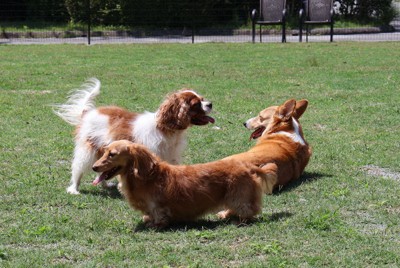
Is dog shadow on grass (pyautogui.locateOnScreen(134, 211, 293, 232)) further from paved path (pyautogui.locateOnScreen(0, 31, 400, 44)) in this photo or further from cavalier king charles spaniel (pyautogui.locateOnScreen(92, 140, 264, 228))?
paved path (pyautogui.locateOnScreen(0, 31, 400, 44))

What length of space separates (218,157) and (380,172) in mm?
1767

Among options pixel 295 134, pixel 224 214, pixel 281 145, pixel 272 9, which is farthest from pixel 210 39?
pixel 224 214

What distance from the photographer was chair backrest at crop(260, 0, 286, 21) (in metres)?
24.1

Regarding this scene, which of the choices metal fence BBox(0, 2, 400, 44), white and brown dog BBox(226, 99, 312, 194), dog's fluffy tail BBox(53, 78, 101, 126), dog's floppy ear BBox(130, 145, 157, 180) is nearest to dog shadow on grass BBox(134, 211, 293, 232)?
dog's floppy ear BBox(130, 145, 157, 180)

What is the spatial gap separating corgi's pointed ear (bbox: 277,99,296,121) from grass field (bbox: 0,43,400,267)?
0.61 metres

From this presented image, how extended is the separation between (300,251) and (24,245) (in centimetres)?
195

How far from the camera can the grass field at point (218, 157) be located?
4762 millimetres

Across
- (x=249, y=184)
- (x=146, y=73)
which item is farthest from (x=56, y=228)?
(x=146, y=73)

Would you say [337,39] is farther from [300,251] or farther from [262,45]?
[300,251]

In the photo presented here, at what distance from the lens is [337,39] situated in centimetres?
2452

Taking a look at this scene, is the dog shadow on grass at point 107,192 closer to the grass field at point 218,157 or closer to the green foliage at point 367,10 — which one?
the grass field at point 218,157

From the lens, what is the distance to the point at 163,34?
27203mm

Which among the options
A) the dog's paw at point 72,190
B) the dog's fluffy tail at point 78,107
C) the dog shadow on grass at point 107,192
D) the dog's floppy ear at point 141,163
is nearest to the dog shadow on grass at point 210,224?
the dog's floppy ear at point 141,163

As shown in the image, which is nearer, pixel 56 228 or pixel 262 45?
pixel 56 228
